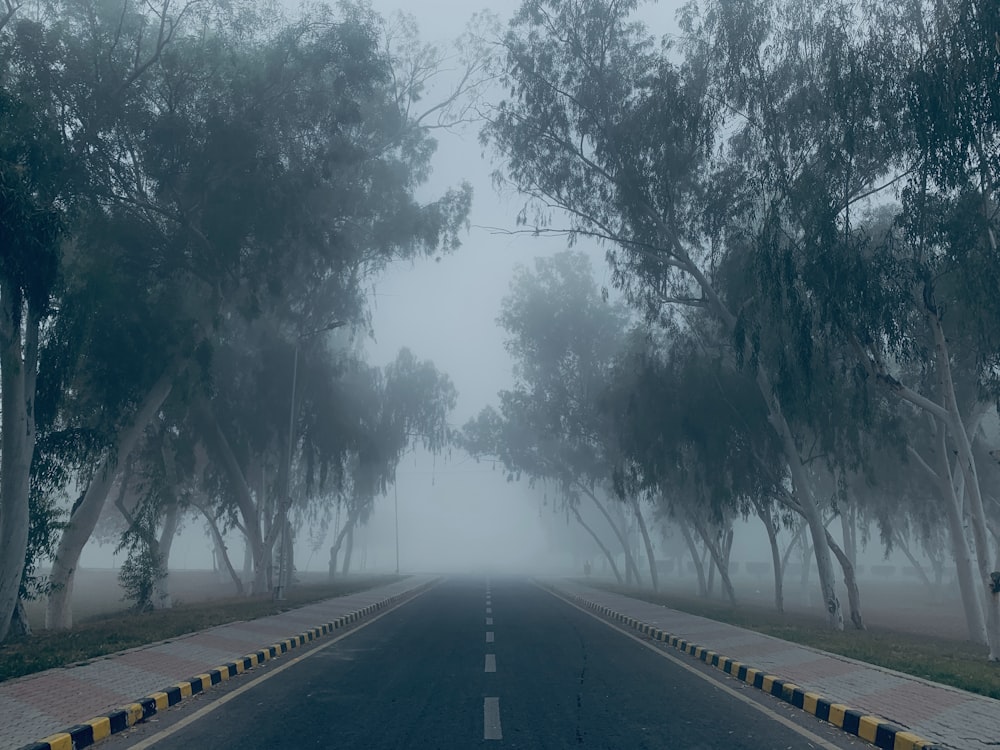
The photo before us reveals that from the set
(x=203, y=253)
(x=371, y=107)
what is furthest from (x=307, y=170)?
(x=371, y=107)

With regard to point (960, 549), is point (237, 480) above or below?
above

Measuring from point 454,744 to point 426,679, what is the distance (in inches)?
155

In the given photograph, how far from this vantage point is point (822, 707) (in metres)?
9.12

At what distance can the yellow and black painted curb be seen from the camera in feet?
24.8

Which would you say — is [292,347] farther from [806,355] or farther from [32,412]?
[806,355]

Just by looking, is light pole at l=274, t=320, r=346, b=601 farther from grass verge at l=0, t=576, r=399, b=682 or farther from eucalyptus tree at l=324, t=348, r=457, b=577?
eucalyptus tree at l=324, t=348, r=457, b=577

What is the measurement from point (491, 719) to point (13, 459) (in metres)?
11.6

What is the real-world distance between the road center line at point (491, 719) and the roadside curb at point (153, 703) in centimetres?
361

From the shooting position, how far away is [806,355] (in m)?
16.9

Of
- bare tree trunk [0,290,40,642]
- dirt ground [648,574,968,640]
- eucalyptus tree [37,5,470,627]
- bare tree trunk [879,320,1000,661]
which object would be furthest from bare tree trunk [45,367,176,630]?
dirt ground [648,574,968,640]

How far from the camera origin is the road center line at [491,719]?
313 inches

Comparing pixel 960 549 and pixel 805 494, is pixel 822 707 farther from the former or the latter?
pixel 805 494

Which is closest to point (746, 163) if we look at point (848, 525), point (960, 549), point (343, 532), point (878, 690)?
point (960, 549)

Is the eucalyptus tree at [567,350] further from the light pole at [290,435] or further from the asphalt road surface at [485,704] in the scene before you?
the asphalt road surface at [485,704]
